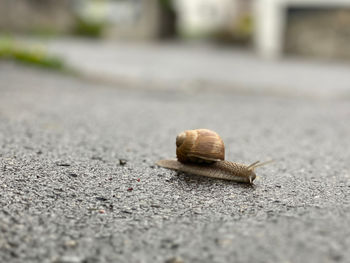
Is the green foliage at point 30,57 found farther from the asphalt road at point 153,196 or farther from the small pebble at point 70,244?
the small pebble at point 70,244

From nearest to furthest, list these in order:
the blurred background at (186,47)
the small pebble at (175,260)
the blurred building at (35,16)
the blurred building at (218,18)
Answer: the small pebble at (175,260) < the blurred background at (186,47) < the blurred building at (218,18) < the blurred building at (35,16)

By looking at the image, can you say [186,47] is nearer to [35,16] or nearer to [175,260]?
[35,16]

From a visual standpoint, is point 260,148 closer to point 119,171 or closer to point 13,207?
point 119,171

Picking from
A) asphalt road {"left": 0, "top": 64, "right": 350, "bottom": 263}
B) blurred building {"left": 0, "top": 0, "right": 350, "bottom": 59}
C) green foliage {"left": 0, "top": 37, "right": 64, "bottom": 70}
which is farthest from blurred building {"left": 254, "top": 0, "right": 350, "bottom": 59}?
asphalt road {"left": 0, "top": 64, "right": 350, "bottom": 263}

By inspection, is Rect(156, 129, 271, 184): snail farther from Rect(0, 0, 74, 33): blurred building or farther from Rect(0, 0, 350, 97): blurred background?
Rect(0, 0, 74, 33): blurred building

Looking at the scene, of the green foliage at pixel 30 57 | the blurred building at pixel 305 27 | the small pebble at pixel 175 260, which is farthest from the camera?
the blurred building at pixel 305 27

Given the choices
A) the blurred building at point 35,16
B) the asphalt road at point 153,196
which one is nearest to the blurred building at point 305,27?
the blurred building at point 35,16
